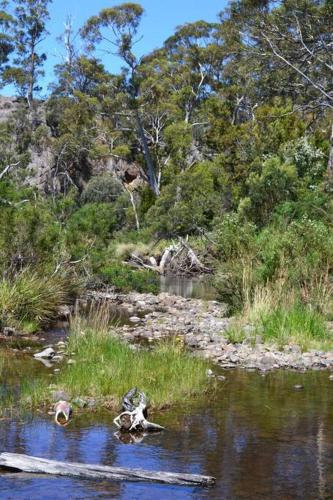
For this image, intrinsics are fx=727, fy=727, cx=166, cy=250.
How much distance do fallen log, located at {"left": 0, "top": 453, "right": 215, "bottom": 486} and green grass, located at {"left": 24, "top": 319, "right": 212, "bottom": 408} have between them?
6.26 feet

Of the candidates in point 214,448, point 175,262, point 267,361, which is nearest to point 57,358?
point 267,361

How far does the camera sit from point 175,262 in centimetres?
2606

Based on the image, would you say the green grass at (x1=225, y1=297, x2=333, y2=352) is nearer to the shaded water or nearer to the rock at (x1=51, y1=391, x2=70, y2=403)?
the shaded water

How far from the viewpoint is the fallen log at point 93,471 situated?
482 centimetres

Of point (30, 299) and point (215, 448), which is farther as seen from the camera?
point (30, 299)

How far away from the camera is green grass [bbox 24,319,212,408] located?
7031 mm

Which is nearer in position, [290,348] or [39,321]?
[290,348]

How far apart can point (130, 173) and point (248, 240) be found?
3070 centimetres

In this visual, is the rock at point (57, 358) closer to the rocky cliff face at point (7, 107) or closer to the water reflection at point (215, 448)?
the water reflection at point (215, 448)

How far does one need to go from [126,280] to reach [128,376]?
11173mm

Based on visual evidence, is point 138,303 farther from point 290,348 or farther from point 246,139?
point 246,139

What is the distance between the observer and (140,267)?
25688 mm

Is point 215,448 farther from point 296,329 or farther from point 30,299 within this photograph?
point 30,299

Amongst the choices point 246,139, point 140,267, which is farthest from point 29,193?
point 246,139
